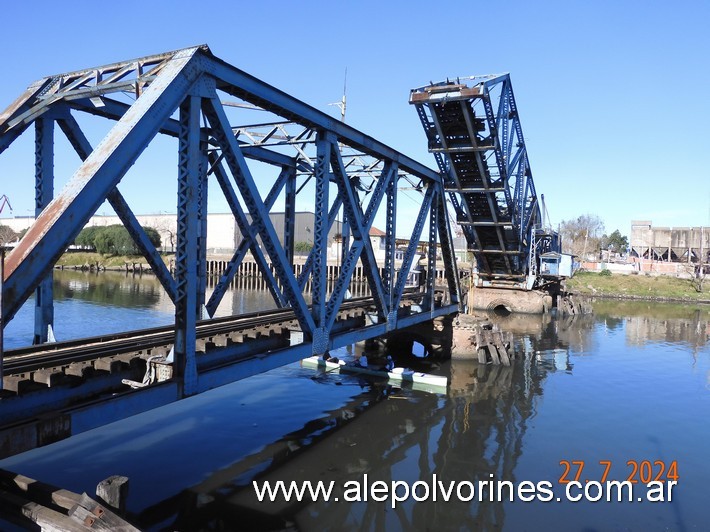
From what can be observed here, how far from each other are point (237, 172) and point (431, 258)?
38.9ft

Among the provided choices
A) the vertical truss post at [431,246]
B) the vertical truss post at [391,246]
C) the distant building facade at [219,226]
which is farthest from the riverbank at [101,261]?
the vertical truss post at [391,246]

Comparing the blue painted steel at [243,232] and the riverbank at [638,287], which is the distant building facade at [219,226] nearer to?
the riverbank at [638,287]

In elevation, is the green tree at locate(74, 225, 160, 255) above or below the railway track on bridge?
above

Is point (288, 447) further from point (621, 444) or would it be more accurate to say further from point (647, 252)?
point (647, 252)

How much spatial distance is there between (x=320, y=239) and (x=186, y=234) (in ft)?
12.9

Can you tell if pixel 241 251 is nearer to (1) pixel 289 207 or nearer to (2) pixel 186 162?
(1) pixel 289 207

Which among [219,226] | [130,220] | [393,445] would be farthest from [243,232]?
[219,226]

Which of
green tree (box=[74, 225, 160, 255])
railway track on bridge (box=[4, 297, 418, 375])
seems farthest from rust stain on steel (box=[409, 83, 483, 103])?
green tree (box=[74, 225, 160, 255])

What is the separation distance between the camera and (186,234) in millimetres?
6688

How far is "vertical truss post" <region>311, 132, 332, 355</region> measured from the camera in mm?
10016

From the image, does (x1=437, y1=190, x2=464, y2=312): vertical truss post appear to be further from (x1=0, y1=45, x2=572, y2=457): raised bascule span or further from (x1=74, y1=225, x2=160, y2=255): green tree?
(x1=74, y1=225, x2=160, y2=255): green tree

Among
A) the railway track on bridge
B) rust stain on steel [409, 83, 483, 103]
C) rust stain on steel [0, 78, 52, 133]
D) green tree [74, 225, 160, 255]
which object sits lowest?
the railway track on bridge

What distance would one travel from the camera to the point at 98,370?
736 centimetres

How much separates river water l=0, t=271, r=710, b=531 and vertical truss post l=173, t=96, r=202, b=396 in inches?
95.8
